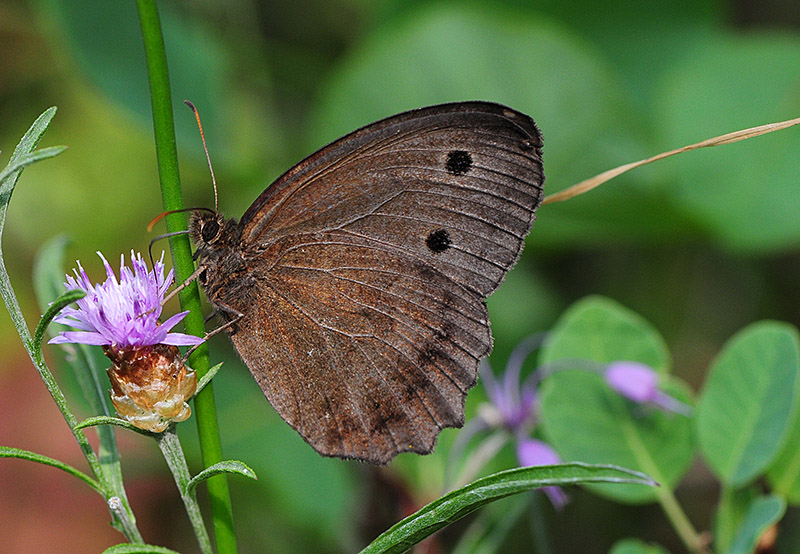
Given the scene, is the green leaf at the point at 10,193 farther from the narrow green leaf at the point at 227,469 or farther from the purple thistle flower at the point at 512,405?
the purple thistle flower at the point at 512,405

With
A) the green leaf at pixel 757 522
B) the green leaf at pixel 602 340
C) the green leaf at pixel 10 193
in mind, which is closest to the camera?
the green leaf at pixel 10 193

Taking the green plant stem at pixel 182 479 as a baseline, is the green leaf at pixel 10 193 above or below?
above

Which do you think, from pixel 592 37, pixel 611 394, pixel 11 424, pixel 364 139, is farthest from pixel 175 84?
pixel 611 394

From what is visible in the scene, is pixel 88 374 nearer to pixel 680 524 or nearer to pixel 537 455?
pixel 537 455

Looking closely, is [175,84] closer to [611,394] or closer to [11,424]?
[11,424]

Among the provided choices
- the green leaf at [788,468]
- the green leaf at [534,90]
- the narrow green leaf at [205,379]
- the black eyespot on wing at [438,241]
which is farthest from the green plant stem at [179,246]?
the green leaf at [534,90]
